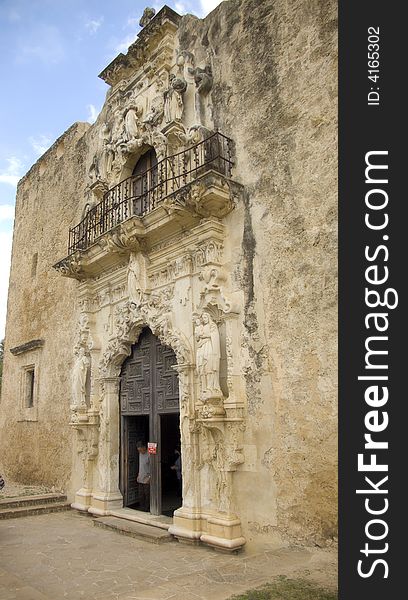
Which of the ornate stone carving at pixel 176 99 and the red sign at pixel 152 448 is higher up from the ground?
the ornate stone carving at pixel 176 99

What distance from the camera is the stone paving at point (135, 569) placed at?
14.8 ft

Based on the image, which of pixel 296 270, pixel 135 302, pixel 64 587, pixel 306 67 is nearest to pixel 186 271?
pixel 135 302

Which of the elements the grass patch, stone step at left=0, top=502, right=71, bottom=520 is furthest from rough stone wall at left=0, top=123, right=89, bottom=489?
the grass patch

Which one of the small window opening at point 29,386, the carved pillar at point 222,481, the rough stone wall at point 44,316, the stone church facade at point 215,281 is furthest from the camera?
the small window opening at point 29,386

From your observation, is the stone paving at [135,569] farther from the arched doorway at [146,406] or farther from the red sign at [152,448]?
the arched doorway at [146,406]

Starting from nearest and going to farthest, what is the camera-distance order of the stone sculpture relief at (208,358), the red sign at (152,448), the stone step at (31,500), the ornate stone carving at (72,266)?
the stone sculpture relief at (208,358) → the red sign at (152,448) → the stone step at (31,500) → the ornate stone carving at (72,266)

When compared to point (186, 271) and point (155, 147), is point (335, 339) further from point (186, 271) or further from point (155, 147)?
point (155, 147)

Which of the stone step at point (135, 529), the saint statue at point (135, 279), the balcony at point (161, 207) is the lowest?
the stone step at point (135, 529)

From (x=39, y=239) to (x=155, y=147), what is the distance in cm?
586

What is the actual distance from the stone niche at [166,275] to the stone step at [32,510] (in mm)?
435

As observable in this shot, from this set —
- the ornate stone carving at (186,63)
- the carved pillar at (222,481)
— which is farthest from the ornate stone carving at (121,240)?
the carved pillar at (222,481)

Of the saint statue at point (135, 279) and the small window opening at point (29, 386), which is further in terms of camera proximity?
the small window opening at point (29, 386)

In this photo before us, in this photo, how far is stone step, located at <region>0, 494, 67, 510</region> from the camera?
8.68 meters

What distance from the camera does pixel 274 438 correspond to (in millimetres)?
5676
